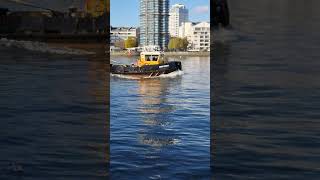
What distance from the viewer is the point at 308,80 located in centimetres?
385

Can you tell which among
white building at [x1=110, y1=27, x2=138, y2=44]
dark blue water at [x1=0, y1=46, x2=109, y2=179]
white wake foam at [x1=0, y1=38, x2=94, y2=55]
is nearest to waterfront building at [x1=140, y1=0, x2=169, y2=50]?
white building at [x1=110, y1=27, x2=138, y2=44]

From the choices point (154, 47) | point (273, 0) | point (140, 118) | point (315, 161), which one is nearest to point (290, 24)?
point (273, 0)

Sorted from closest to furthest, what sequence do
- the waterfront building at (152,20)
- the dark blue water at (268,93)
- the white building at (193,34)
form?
the dark blue water at (268,93)
the waterfront building at (152,20)
the white building at (193,34)

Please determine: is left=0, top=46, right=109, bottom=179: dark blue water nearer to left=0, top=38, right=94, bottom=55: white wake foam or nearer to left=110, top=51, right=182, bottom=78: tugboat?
left=0, top=38, right=94, bottom=55: white wake foam

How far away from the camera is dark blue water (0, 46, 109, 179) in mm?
3916

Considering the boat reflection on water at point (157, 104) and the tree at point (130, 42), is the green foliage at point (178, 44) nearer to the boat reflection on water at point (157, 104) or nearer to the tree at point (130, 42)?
the tree at point (130, 42)

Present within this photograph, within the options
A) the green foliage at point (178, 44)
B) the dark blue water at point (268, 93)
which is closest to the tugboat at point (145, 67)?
the green foliage at point (178, 44)

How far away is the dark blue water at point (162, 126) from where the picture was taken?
543 cm

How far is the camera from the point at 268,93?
391 centimetres

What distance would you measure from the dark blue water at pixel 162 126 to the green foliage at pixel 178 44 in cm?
83

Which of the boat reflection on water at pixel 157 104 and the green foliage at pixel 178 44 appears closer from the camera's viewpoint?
the boat reflection on water at pixel 157 104

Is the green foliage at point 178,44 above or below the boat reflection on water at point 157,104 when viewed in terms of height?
above

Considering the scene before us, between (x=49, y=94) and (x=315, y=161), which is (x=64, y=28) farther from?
(x=315, y=161)

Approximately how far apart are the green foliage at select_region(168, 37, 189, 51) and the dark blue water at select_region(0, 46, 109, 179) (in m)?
20.6
